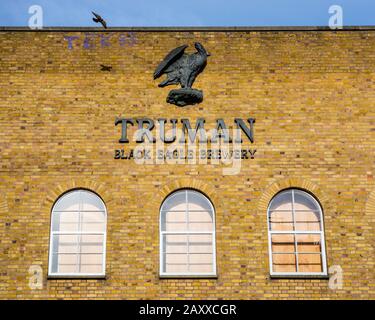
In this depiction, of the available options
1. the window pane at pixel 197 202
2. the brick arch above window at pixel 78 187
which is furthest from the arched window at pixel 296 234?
the brick arch above window at pixel 78 187

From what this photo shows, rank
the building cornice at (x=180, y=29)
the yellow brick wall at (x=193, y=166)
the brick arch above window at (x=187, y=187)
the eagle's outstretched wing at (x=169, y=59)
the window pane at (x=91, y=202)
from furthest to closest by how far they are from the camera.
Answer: the building cornice at (x=180, y=29) → the eagle's outstretched wing at (x=169, y=59) → the window pane at (x=91, y=202) → the brick arch above window at (x=187, y=187) → the yellow brick wall at (x=193, y=166)

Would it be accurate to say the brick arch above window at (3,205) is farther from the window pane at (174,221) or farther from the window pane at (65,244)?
the window pane at (174,221)

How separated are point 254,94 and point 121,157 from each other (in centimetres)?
339

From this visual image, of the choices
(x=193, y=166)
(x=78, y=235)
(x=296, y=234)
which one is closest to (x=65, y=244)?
(x=78, y=235)

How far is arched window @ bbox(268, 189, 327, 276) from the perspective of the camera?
1504cm

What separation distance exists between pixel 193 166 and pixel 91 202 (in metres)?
2.40

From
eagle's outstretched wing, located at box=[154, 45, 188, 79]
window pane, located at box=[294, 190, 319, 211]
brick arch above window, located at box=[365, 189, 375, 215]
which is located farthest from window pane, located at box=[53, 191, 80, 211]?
brick arch above window, located at box=[365, 189, 375, 215]

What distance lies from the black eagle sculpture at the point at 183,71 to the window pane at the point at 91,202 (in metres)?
2.78

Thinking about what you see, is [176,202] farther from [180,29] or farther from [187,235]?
[180,29]

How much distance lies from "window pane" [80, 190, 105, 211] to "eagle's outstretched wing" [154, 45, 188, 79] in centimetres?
312

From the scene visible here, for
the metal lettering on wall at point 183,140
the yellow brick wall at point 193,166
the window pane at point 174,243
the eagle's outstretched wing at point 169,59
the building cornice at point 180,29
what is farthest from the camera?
the building cornice at point 180,29

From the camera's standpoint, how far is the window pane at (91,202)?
15406 mm
